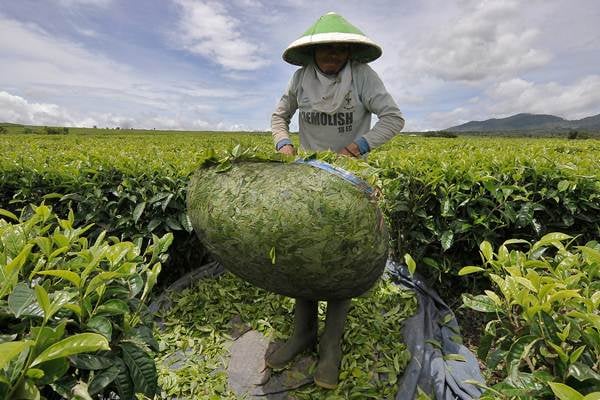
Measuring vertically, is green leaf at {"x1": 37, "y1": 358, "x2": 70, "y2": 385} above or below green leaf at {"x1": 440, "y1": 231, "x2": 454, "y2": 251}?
above

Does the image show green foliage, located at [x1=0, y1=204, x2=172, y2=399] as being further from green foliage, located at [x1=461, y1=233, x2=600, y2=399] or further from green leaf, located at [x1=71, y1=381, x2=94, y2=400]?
green foliage, located at [x1=461, y1=233, x2=600, y2=399]

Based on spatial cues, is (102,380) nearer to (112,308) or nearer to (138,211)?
(112,308)

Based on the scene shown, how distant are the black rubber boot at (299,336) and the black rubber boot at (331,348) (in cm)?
15

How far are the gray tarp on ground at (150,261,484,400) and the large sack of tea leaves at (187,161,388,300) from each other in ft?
2.83

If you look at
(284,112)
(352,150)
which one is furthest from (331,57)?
(352,150)

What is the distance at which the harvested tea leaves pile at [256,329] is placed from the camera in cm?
228

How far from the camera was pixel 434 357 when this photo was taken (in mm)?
2459

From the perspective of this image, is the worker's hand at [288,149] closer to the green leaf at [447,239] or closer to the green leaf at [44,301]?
the green leaf at [447,239]

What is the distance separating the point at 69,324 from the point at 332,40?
A: 2346 millimetres

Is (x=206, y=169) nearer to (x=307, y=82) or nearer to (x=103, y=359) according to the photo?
(x=103, y=359)

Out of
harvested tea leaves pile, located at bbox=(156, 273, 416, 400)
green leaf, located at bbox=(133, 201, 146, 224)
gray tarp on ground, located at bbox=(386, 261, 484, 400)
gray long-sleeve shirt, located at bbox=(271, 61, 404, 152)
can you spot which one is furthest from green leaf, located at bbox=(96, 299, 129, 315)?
green leaf, located at bbox=(133, 201, 146, 224)

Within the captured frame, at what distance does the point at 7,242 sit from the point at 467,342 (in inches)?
130

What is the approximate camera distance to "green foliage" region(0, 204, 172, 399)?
83 cm

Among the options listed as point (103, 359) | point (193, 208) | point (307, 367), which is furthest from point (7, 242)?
point (307, 367)
